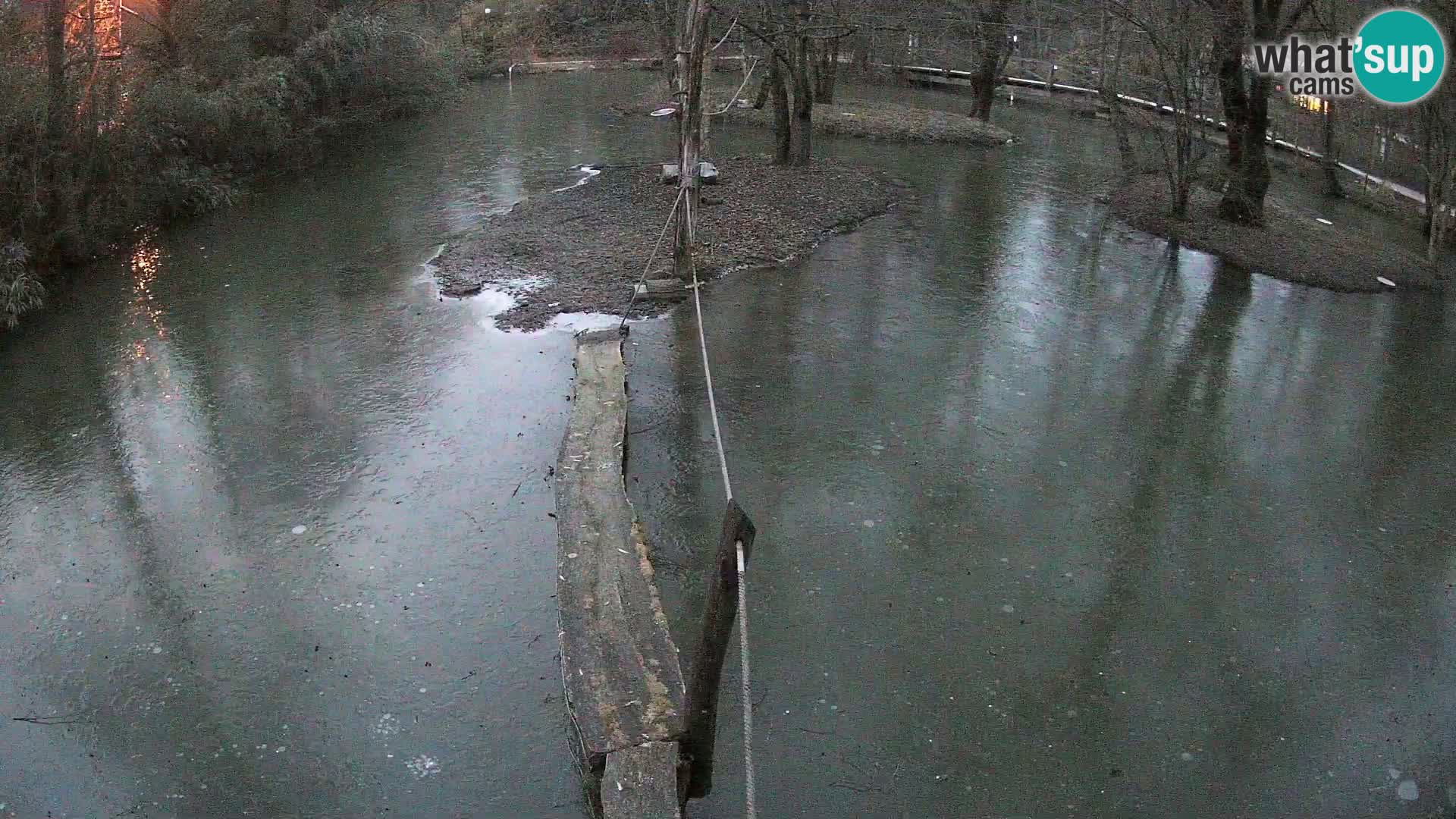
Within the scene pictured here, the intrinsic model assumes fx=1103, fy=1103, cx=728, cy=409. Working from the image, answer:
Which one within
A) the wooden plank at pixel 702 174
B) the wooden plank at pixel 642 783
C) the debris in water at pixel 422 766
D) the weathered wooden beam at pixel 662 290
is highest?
the wooden plank at pixel 702 174

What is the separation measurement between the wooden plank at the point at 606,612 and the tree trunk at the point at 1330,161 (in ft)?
53.3

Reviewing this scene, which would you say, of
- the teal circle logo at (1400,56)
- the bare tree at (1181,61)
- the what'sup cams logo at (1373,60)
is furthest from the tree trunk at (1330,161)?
the bare tree at (1181,61)

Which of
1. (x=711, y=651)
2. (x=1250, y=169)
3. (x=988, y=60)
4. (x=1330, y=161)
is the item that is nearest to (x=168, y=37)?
(x=988, y=60)

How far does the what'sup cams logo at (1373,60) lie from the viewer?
14430 millimetres

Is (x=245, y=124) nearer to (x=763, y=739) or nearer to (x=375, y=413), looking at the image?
(x=375, y=413)

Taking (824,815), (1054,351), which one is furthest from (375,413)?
(1054,351)

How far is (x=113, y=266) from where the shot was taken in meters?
13.6

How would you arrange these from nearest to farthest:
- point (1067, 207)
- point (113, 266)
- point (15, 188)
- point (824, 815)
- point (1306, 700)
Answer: point (824, 815), point (1306, 700), point (15, 188), point (113, 266), point (1067, 207)

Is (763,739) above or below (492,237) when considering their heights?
below

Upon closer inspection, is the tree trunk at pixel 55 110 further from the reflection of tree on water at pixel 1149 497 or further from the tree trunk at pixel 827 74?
the tree trunk at pixel 827 74

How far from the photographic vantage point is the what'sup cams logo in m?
14.4

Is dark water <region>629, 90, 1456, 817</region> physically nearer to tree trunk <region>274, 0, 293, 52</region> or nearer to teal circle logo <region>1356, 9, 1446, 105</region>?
teal circle logo <region>1356, 9, 1446, 105</region>

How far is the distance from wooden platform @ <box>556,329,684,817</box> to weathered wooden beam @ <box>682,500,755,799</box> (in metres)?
0.14

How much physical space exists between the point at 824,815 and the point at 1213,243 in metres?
12.2
